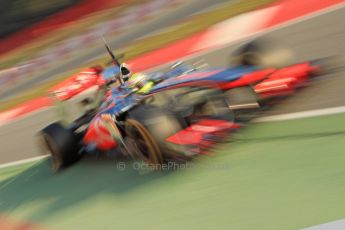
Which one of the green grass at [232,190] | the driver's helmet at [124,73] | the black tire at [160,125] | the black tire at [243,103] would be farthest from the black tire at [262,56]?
the black tire at [160,125]

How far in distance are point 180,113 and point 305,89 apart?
50.2 inches

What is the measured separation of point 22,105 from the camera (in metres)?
12.4

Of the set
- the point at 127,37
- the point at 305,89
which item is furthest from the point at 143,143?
the point at 127,37

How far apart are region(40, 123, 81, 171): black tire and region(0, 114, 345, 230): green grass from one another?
43 cm

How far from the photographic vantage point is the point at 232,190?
13.0 ft

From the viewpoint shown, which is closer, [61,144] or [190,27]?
[61,144]

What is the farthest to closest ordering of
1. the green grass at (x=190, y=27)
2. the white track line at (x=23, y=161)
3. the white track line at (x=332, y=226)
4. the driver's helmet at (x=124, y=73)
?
the green grass at (x=190, y=27)
the white track line at (x=23, y=161)
the driver's helmet at (x=124, y=73)
the white track line at (x=332, y=226)

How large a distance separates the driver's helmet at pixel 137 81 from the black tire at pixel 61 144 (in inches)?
34.9

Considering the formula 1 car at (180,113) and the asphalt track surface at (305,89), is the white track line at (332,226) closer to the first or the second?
the formula 1 car at (180,113)

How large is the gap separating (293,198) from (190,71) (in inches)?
93.9

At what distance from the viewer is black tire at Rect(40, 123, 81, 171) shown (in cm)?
586

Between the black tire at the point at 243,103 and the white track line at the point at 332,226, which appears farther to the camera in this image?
the black tire at the point at 243,103

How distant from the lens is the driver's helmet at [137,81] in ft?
18.2

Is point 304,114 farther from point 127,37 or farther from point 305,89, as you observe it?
point 127,37
